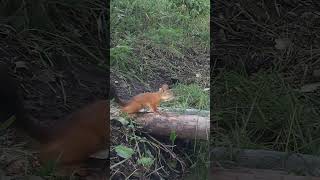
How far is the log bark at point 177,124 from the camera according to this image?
94.3 inches

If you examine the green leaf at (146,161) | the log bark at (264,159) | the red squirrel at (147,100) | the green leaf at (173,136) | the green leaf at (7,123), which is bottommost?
the green leaf at (146,161)

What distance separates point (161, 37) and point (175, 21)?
0.08 meters

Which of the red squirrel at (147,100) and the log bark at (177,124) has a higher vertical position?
the red squirrel at (147,100)

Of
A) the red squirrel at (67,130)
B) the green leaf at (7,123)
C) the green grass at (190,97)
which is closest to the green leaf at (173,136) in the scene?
the green grass at (190,97)

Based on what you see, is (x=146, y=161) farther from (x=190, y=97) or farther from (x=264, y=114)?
(x=264, y=114)

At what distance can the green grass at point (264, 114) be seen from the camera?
A: 237 centimetres

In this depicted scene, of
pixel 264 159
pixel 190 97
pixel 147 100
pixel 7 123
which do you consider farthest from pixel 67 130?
pixel 264 159

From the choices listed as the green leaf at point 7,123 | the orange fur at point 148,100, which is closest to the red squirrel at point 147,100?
the orange fur at point 148,100

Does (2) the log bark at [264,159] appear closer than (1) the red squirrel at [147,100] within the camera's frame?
Yes

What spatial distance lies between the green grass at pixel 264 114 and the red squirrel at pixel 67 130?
0.44 meters

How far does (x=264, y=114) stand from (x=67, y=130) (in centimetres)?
77

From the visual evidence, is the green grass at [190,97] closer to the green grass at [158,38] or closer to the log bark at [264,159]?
the green grass at [158,38]

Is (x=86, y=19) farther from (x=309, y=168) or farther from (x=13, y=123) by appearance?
(x=309, y=168)

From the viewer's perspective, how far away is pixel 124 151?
7.93 ft
